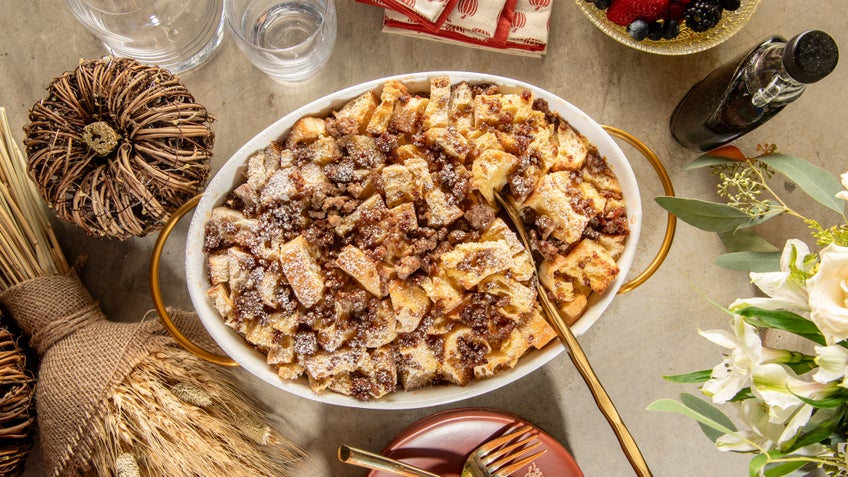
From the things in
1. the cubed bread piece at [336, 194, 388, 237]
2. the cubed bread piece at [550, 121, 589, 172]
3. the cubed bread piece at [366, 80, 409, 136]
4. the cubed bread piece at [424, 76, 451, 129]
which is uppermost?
the cubed bread piece at [366, 80, 409, 136]

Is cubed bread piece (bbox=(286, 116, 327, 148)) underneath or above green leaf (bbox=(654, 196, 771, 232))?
above

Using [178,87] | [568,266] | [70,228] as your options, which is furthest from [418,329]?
[70,228]

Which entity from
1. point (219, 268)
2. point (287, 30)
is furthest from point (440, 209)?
point (287, 30)

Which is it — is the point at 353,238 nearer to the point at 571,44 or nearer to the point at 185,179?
the point at 185,179

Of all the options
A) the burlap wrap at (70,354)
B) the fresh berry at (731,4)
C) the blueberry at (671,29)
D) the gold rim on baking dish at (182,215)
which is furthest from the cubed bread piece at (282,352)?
the fresh berry at (731,4)

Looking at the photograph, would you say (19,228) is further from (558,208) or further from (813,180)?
(813,180)

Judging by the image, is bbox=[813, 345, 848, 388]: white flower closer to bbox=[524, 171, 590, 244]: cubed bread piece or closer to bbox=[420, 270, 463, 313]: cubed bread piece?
bbox=[524, 171, 590, 244]: cubed bread piece

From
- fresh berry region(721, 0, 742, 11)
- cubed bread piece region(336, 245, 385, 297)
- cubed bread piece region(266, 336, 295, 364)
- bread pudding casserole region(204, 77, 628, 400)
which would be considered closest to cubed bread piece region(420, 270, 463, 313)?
bread pudding casserole region(204, 77, 628, 400)

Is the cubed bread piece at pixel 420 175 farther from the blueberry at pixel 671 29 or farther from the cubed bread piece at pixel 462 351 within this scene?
the blueberry at pixel 671 29
